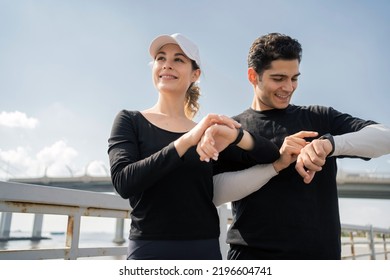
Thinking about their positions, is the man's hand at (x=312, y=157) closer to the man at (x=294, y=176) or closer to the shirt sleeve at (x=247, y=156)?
the man at (x=294, y=176)

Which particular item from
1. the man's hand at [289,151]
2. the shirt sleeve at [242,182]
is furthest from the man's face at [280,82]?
the shirt sleeve at [242,182]

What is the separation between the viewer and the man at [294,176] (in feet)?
4.50

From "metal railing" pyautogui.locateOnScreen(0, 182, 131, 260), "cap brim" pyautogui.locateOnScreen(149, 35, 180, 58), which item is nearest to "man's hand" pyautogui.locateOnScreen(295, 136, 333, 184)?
"cap brim" pyautogui.locateOnScreen(149, 35, 180, 58)

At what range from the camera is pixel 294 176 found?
4.74ft

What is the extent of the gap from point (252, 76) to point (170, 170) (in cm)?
Result: 83

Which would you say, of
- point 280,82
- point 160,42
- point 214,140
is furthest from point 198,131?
point 280,82

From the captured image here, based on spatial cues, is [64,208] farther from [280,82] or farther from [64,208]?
[280,82]

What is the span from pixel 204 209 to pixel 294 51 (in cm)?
88

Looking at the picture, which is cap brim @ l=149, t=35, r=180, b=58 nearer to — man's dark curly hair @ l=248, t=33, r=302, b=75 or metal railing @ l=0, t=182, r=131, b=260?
man's dark curly hair @ l=248, t=33, r=302, b=75

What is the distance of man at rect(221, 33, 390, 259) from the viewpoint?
1.37 meters

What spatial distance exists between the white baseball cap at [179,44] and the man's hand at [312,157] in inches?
23.4

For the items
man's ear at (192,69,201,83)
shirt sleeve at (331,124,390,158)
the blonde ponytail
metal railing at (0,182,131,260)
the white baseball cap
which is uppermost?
the white baseball cap

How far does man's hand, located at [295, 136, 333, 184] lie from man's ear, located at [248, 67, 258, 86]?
1.64 ft
